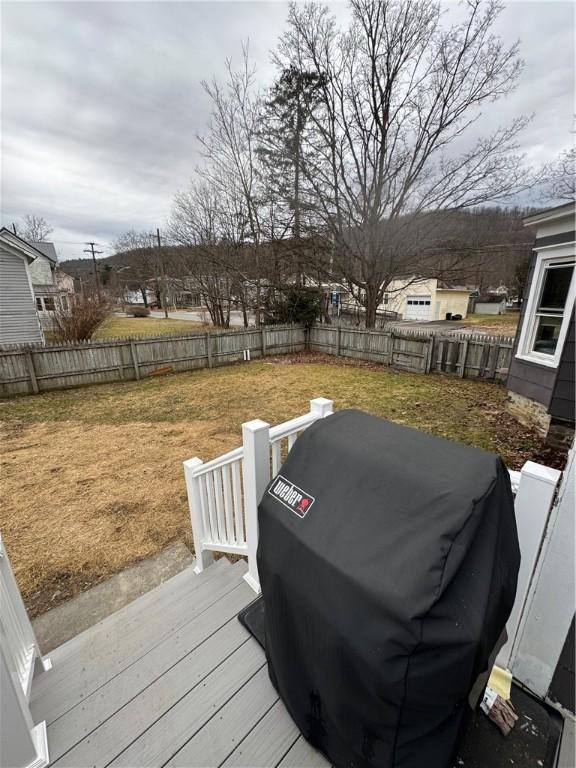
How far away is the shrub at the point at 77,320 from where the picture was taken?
11.6m

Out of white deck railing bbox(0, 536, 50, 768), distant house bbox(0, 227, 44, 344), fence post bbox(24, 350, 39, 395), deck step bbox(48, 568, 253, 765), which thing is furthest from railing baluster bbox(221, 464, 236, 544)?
distant house bbox(0, 227, 44, 344)

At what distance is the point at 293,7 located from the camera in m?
10.3

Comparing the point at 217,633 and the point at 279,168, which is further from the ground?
the point at 279,168

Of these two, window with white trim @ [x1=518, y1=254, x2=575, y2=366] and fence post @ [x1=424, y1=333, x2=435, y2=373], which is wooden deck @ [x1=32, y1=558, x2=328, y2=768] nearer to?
window with white trim @ [x1=518, y1=254, x2=575, y2=366]

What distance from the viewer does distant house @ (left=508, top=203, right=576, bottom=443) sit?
4.79m

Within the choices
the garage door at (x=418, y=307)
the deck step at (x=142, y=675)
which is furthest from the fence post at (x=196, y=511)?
the garage door at (x=418, y=307)

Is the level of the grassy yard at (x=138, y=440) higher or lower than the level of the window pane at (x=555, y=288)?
lower

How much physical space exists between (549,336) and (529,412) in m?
1.36

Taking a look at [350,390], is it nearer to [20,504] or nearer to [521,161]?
[20,504]

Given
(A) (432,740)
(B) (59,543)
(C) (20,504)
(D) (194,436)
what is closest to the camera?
(A) (432,740)

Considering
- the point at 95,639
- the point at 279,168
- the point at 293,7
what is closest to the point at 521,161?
the point at 279,168

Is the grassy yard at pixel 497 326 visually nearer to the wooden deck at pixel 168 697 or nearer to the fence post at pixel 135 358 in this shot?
the fence post at pixel 135 358

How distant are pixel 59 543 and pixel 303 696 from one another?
3125mm

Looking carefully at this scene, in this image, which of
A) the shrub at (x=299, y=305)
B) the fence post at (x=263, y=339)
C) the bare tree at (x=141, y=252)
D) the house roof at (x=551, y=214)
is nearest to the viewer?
the house roof at (x=551, y=214)
